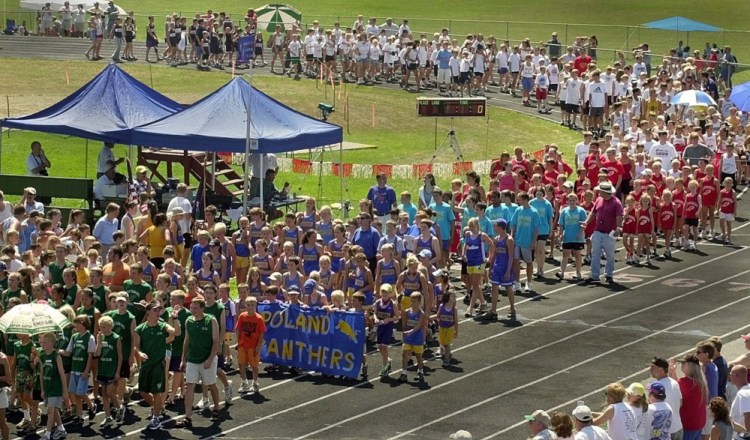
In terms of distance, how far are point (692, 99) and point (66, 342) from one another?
843 inches

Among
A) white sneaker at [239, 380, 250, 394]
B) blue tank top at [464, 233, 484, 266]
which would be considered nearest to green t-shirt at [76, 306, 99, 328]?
white sneaker at [239, 380, 250, 394]

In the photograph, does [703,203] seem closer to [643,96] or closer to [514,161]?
[514,161]

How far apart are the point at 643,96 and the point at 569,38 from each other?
30.9m

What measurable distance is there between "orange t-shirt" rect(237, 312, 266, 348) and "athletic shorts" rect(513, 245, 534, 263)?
6.18m

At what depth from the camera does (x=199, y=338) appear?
17.7 meters

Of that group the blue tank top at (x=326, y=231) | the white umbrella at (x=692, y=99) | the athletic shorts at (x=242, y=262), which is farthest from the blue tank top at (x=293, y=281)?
the white umbrella at (x=692, y=99)

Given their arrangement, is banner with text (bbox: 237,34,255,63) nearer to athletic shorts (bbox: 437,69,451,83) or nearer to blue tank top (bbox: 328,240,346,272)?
athletic shorts (bbox: 437,69,451,83)

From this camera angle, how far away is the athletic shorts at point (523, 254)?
23.6 m

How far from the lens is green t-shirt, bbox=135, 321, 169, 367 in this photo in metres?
17.5

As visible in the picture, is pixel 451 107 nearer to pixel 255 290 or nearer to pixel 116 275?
pixel 255 290

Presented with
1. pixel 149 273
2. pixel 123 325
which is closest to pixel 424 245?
pixel 149 273

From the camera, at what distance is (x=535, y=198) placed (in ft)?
81.4

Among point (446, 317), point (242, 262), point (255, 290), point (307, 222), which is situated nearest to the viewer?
point (446, 317)

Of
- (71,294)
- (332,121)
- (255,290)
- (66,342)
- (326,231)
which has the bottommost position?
(66,342)
